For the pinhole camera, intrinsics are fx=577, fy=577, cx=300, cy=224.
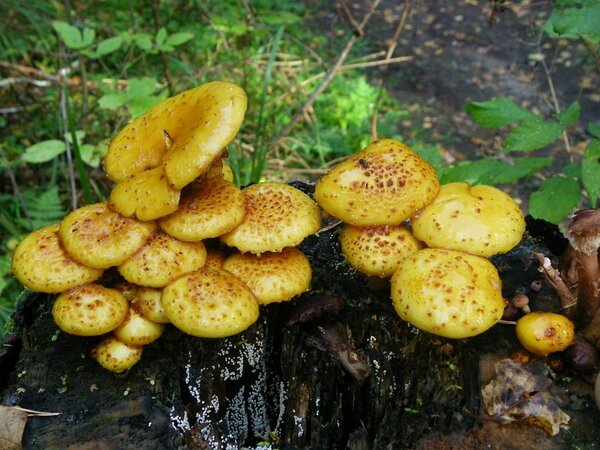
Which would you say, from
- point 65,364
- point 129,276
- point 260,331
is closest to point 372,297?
point 260,331

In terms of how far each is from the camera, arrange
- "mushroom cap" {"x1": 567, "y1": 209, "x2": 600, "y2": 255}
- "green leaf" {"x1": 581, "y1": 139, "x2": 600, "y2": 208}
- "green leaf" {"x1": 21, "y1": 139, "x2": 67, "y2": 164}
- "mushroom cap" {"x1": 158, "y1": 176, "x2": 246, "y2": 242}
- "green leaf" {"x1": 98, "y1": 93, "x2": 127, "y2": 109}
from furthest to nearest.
Answer: "green leaf" {"x1": 21, "y1": 139, "x2": 67, "y2": 164}, "green leaf" {"x1": 98, "y1": 93, "x2": 127, "y2": 109}, "green leaf" {"x1": 581, "y1": 139, "x2": 600, "y2": 208}, "mushroom cap" {"x1": 158, "y1": 176, "x2": 246, "y2": 242}, "mushroom cap" {"x1": 567, "y1": 209, "x2": 600, "y2": 255}

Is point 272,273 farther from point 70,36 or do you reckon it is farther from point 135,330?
point 70,36

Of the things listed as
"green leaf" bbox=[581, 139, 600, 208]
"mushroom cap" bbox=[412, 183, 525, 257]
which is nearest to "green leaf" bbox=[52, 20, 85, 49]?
"mushroom cap" bbox=[412, 183, 525, 257]

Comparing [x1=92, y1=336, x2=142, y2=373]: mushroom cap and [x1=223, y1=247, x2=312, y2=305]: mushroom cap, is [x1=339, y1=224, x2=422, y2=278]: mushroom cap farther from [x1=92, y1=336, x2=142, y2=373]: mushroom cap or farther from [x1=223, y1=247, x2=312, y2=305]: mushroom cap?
[x1=92, y1=336, x2=142, y2=373]: mushroom cap

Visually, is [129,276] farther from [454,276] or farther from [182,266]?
[454,276]

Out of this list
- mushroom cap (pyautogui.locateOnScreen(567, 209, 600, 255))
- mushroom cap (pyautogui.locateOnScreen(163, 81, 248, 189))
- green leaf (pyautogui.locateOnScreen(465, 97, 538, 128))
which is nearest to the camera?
mushroom cap (pyautogui.locateOnScreen(567, 209, 600, 255))

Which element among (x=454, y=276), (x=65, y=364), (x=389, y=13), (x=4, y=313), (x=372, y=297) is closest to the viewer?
(x=454, y=276)
